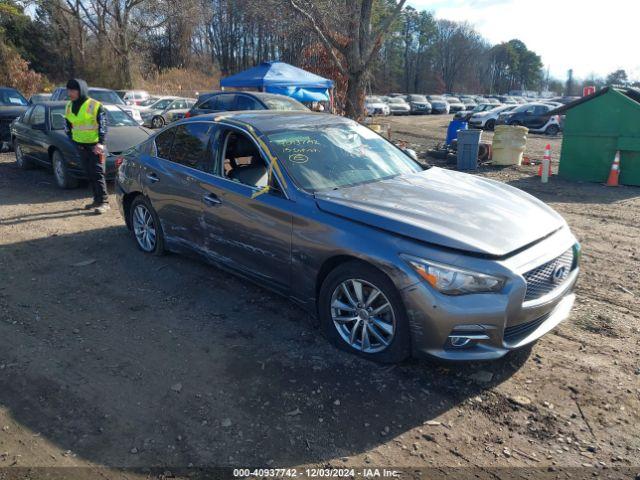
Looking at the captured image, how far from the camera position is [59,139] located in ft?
29.7

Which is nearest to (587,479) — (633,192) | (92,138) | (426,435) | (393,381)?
(426,435)

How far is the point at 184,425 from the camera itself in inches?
121

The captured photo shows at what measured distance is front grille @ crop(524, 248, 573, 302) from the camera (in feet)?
10.9

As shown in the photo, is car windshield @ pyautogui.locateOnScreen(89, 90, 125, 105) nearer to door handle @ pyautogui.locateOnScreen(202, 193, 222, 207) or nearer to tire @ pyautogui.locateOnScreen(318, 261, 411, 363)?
door handle @ pyautogui.locateOnScreen(202, 193, 222, 207)

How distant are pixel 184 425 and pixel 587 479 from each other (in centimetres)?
226

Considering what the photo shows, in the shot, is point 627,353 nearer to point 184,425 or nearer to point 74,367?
point 184,425

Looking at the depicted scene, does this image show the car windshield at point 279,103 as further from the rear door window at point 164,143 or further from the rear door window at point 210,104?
the rear door window at point 164,143

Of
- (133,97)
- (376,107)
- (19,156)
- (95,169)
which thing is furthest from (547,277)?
(376,107)

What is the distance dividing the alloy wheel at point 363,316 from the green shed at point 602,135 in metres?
9.11

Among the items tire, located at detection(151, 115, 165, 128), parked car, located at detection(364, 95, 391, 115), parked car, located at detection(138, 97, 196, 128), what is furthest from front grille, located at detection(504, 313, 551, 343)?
parked car, located at detection(364, 95, 391, 115)

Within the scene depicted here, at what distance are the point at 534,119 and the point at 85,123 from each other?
25.0m

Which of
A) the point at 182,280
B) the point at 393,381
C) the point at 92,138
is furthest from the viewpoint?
the point at 92,138

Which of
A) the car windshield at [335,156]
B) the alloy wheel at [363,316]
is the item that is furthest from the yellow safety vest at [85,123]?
the alloy wheel at [363,316]

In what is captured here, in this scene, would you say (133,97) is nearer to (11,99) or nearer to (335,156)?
(11,99)
